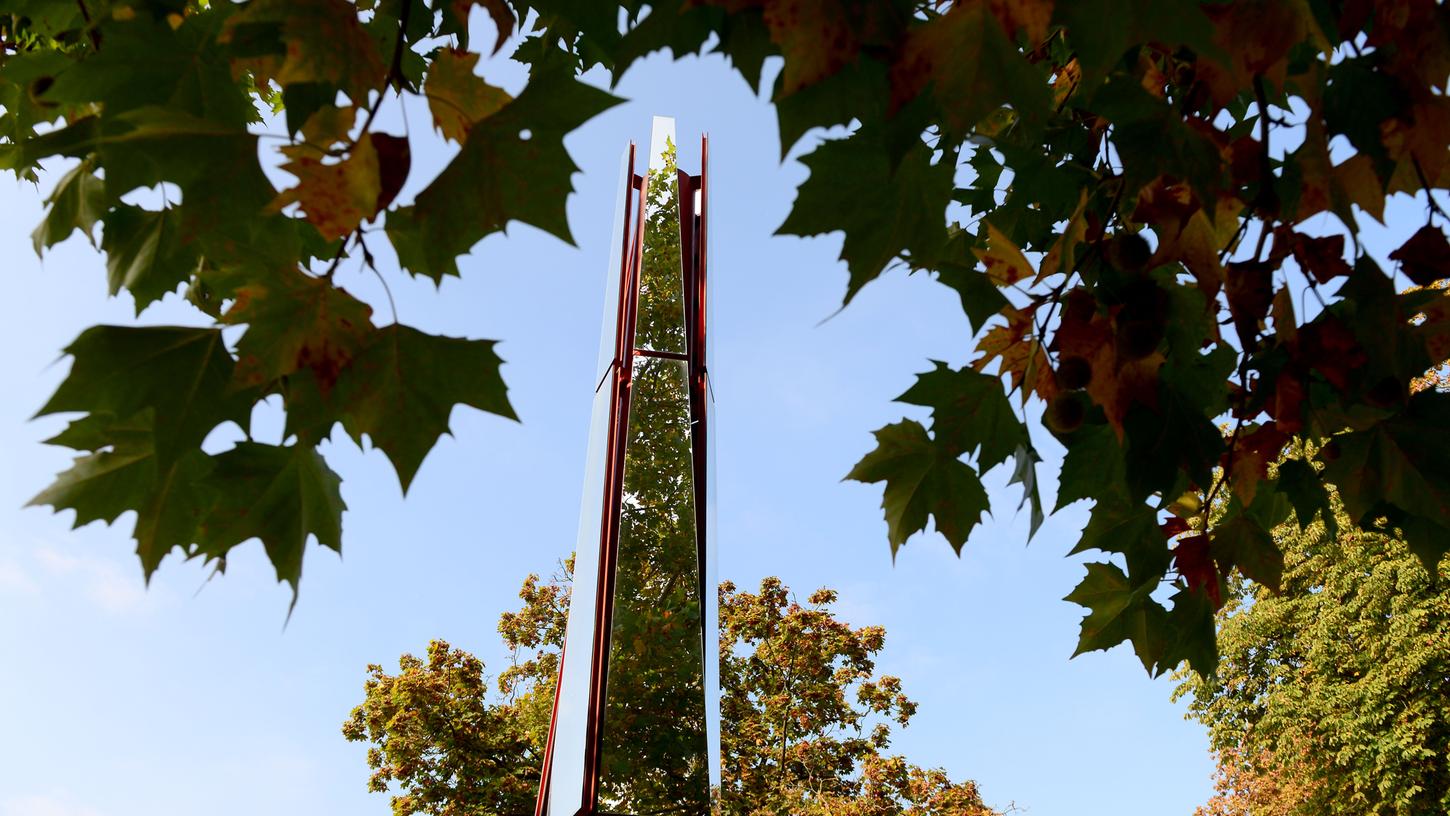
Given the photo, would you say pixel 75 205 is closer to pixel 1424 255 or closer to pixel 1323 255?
pixel 1323 255

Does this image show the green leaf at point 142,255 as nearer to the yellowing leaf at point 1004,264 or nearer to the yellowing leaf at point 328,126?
the yellowing leaf at point 328,126

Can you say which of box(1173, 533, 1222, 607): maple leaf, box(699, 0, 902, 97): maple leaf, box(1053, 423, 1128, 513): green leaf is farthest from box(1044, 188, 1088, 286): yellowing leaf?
box(699, 0, 902, 97): maple leaf

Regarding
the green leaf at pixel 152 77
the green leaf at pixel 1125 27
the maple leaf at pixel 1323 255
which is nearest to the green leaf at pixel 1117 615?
the maple leaf at pixel 1323 255

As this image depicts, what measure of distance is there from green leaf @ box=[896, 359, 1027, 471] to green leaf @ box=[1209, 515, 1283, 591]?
401 mm

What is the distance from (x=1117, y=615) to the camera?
171 cm

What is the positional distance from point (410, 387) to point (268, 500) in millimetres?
216

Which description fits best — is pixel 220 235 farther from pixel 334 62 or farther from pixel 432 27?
pixel 432 27

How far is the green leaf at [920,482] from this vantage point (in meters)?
1.42

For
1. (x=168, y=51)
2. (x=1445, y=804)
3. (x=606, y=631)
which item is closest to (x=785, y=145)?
(x=168, y=51)

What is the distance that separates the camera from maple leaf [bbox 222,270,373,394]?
38.6 inches

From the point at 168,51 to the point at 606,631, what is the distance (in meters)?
2.74

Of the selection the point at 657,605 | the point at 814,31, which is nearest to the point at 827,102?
the point at 814,31

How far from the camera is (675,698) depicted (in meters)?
3.72

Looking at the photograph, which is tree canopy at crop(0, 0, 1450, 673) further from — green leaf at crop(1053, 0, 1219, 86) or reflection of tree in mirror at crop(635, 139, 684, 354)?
reflection of tree in mirror at crop(635, 139, 684, 354)
